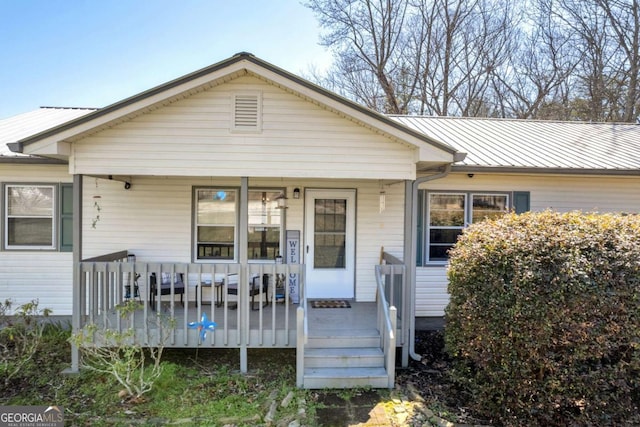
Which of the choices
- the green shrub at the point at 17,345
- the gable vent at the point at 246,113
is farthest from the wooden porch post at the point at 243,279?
the green shrub at the point at 17,345

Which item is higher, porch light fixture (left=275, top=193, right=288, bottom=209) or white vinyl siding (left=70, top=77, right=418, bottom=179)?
white vinyl siding (left=70, top=77, right=418, bottom=179)

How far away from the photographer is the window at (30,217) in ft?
22.1

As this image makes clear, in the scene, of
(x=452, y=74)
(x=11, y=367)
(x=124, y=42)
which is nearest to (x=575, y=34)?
(x=452, y=74)

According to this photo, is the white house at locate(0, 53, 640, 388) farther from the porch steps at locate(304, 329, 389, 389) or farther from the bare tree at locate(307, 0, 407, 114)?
the bare tree at locate(307, 0, 407, 114)

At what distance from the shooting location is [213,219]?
7074mm

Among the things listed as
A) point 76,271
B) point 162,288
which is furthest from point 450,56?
point 76,271

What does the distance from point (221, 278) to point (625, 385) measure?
5.82m

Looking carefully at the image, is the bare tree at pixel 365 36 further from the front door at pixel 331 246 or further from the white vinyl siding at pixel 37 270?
the white vinyl siding at pixel 37 270

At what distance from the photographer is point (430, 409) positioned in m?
4.23

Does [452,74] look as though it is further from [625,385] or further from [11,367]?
Answer: [11,367]

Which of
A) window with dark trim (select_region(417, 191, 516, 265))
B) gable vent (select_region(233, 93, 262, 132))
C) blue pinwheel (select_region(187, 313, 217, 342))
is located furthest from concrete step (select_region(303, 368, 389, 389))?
gable vent (select_region(233, 93, 262, 132))

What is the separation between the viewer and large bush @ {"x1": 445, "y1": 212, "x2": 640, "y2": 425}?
3.76 meters

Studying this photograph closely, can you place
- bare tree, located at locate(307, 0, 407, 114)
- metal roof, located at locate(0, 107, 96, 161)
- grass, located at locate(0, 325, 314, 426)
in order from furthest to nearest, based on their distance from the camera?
bare tree, located at locate(307, 0, 407, 114), metal roof, located at locate(0, 107, 96, 161), grass, located at locate(0, 325, 314, 426)

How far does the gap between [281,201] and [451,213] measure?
3403 millimetres
